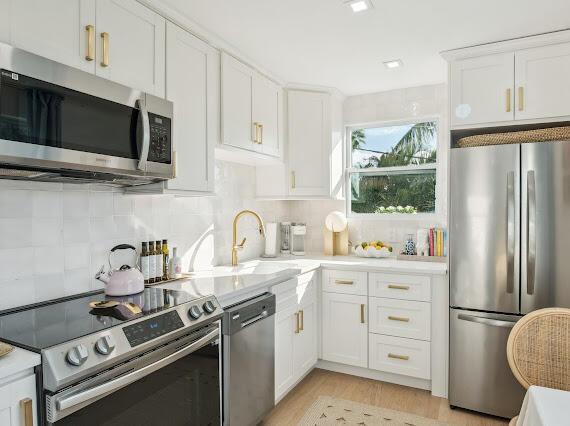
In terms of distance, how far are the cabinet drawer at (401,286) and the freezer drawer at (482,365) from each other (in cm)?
25

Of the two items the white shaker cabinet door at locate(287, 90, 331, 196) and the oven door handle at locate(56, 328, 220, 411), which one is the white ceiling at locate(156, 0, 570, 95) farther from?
the oven door handle at locate(56, 328, 220, 411)

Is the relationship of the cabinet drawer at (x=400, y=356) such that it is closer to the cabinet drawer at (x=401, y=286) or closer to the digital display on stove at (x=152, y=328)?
the cabinet drawer at (x=401, y=286)

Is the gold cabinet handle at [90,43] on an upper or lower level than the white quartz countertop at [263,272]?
upper

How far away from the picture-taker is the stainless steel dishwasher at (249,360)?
80.4 inches

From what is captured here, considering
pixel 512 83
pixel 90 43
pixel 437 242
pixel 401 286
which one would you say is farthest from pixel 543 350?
pixel 90 43

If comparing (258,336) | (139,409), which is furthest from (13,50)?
(258,336)

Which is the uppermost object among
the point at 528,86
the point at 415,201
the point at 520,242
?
the point at 528,86

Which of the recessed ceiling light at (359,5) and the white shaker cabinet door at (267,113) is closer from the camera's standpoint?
the recessed ceiling light at (359,5)

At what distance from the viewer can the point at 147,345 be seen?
149 centimetres

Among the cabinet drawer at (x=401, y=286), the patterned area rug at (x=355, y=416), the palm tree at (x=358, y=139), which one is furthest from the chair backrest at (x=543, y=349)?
the palm tree at (x=358, y=139)

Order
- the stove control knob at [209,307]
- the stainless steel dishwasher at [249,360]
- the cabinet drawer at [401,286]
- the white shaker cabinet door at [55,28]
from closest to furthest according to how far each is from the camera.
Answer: the white shaker cabinet door at [55,28], the stove control knob at [209,307], the stainless steel dishwasher at [249,360], the cabinet drawer at [401,286]

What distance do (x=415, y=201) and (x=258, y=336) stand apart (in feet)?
6.82

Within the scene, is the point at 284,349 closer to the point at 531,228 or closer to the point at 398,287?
the point at 398,287

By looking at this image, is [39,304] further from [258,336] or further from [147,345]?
[258,336]
